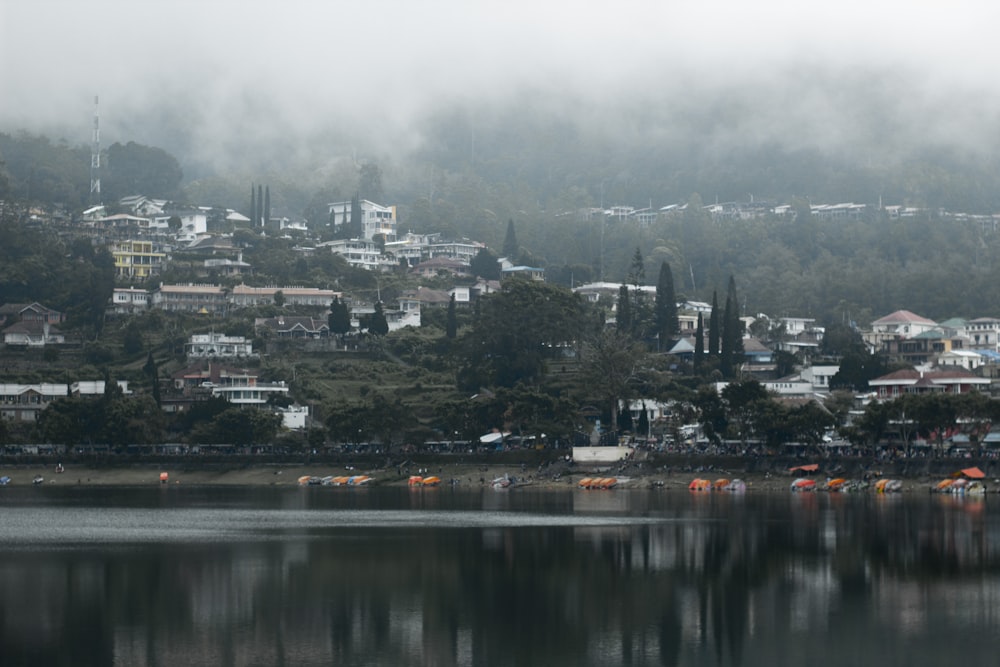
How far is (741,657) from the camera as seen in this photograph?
32531 mm

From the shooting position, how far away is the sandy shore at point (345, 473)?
294 ft

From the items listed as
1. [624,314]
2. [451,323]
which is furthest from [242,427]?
[624,314]

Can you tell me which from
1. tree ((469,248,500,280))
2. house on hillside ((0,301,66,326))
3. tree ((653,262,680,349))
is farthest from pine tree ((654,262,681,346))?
house on hillside ((0,301,66,326))

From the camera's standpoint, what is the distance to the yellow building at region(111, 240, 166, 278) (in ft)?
487

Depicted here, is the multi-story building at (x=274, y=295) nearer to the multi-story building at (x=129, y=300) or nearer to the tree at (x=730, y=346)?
the multi-story building at (x=129, y=300)

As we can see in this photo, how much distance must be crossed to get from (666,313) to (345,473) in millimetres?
41081

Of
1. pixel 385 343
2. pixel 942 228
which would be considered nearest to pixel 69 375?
pixel 385 343

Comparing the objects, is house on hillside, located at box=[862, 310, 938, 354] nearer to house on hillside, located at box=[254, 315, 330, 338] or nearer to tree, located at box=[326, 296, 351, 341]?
tree, located at box=[326, 296, 351, 341]

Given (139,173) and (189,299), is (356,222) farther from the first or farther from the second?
(189,299)

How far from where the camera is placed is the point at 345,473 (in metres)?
97.7

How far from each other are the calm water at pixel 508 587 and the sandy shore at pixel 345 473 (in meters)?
20.6

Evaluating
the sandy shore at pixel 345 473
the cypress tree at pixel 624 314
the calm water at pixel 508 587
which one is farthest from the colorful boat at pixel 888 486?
the cypress tree at pixel 624 314

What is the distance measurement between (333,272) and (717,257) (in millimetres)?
58601

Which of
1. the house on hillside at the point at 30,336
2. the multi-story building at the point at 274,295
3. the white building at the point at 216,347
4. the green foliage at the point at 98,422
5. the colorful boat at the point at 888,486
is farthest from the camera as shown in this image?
the multi-story building at the point at 274,295
